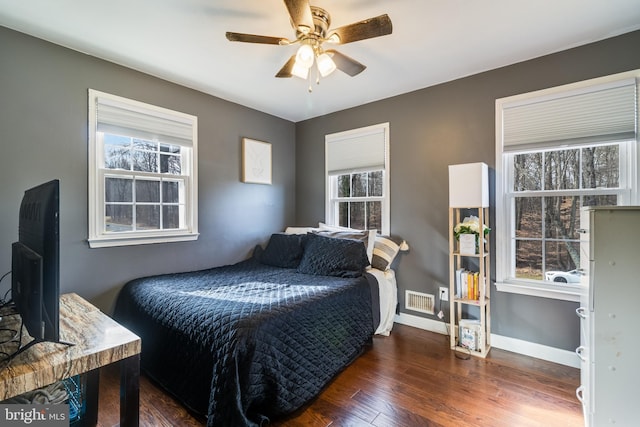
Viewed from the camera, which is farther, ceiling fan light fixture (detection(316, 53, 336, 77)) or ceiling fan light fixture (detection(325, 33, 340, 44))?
ceiling fan light fixture (detection(316, 53, 336, 77))

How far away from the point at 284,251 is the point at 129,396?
2.09 meters

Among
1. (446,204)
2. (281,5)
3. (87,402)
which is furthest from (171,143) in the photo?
(446,204)

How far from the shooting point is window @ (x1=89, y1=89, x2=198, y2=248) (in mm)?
2281

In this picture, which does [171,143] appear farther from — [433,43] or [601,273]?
[601,273]

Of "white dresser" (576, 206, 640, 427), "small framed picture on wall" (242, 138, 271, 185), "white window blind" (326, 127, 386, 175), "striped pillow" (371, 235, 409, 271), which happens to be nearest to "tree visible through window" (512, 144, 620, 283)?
"striped pillow" (371, 235, 409, 271)

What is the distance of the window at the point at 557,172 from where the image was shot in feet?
6.75

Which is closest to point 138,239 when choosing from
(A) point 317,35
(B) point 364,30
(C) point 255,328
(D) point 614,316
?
(C) point 255,328

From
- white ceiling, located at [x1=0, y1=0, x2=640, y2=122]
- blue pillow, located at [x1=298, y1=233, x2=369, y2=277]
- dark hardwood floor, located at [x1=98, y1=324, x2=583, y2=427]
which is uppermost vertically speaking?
white ceiling, located at [x1=0, y1=0, x2=640, y2=122]

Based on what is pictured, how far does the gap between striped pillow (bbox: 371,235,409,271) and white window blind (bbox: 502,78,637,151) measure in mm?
1302

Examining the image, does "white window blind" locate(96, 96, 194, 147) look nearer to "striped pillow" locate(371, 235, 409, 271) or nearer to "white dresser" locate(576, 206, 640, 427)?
"striped pillow" locate(371, 235, 409, 271)

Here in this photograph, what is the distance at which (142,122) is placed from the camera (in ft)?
8.20

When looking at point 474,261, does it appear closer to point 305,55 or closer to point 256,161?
point 305,55

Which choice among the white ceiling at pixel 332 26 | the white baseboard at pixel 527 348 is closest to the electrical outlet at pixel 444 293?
the white baseboard at pixel 527 348

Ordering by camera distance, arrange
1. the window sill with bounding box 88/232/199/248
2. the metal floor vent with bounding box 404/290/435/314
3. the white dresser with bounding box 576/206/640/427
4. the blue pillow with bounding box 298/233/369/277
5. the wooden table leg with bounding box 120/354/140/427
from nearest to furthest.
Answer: the wooden table leg with bounding box 120/354/140/427, the white dresser with bounding box 576/206/640/427, the window sill with bounding box 88/232/199/248, the blue pillow with bounding box 298/233/369/277, the metal floor vent with bounding box 404/290/435/314
